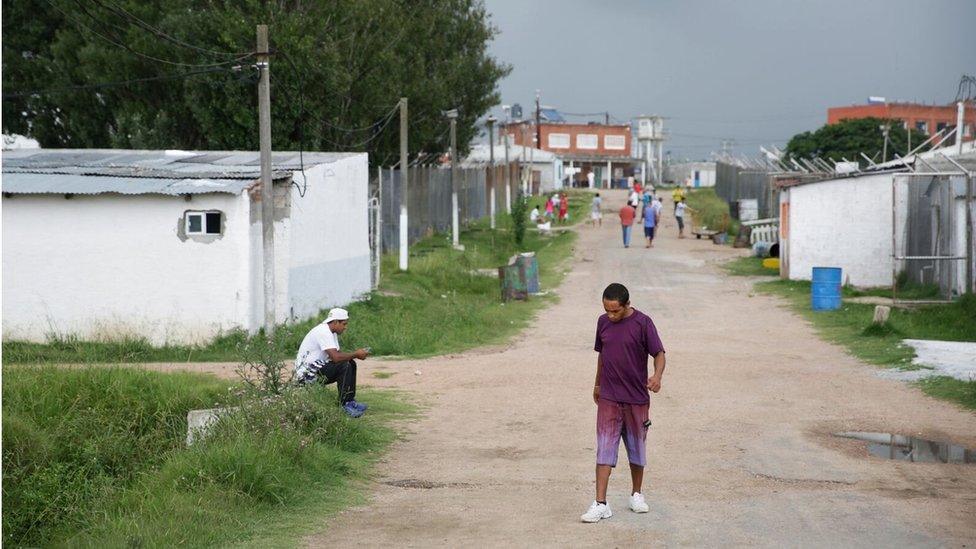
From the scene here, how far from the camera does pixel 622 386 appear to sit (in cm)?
773

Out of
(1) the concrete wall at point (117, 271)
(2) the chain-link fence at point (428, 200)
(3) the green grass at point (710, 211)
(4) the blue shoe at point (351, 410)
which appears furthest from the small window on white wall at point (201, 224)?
(3) the green grass at point (710, 211)

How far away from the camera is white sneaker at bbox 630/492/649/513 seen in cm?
783

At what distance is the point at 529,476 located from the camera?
917 centimetres

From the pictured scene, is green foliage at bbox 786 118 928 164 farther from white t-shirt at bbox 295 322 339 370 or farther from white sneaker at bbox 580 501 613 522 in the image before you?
white sneaker at bbox 580 501 613 522

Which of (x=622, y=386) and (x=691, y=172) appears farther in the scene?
(x=691, y=172)

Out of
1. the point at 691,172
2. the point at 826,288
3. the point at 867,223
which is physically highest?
the point at 691,172

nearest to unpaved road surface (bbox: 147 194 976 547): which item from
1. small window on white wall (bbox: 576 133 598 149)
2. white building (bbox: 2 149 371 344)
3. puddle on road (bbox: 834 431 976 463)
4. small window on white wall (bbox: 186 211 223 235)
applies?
puddle on road (bbox: 834 431 976 463)

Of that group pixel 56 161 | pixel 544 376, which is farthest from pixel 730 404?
pixel 56 161

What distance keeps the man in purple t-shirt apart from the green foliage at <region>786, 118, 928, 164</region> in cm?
6790

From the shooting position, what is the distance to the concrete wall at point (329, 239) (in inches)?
757

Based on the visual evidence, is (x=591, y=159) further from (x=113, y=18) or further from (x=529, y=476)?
(x=529, y=476)

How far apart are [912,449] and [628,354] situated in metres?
3.99

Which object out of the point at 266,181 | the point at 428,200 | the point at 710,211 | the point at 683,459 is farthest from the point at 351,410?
the point at 710,211

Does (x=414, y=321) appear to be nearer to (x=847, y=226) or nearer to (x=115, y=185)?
(x=115, y=185)
